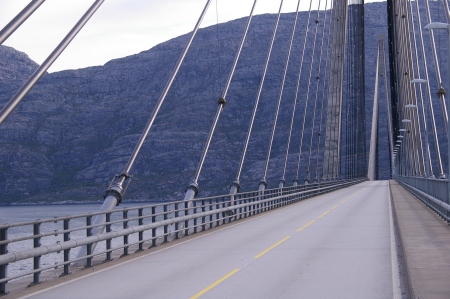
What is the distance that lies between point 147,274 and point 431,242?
6.72 m

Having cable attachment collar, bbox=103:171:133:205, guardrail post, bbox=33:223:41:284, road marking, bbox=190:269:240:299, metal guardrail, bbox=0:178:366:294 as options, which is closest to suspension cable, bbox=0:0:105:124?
metal guardrail, bbox=0:178:366:294

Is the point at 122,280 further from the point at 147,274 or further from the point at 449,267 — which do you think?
the point at 449,267

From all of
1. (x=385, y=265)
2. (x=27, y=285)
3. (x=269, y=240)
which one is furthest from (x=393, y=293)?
(x=269, y=240)

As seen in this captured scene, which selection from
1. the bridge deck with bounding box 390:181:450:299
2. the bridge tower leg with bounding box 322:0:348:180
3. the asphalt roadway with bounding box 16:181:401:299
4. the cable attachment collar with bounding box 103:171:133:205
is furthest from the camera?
the bridge tower leg with bounding box 322:0:348:180

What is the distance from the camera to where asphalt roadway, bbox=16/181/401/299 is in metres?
12.8

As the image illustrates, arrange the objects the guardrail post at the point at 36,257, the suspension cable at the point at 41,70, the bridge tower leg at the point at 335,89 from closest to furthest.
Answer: the suspension cable at the point at 41,70 → the guardrail post at the point at 36,257 → the bridge tower leg at the point at 335,89

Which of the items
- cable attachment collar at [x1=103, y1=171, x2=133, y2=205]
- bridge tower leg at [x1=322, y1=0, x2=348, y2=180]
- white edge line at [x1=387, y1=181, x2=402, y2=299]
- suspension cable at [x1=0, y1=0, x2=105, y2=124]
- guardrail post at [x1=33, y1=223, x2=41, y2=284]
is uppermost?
bridge tower leg at [x1=322, y1=0, x2=348, y2=180]

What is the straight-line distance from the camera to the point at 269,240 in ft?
73.5

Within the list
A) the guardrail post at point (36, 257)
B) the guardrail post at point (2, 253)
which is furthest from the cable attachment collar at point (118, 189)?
the guardrail post at point (2, 253)

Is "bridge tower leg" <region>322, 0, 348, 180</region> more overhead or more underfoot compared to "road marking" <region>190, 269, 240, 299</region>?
more overhead

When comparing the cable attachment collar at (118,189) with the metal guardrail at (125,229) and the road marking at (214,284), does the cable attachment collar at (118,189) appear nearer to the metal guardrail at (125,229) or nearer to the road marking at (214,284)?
the metal guardrail at (125,229)

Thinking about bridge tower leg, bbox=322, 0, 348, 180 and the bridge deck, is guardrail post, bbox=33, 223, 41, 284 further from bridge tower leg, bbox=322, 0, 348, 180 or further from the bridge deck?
bridge tower leg, bbox=322, 0, 348, 180

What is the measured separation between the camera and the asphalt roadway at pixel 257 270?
42.1 ft

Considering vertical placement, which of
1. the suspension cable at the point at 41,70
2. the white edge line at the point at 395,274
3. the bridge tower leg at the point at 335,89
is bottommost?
the white edge line at the point at 395,274
